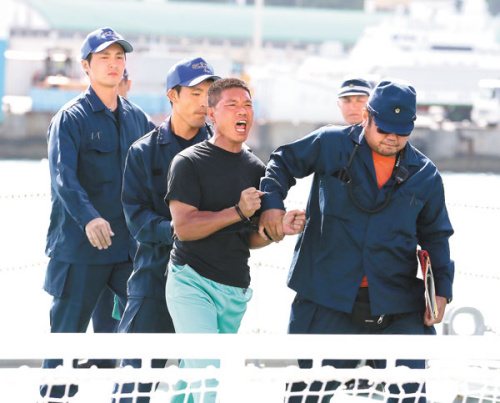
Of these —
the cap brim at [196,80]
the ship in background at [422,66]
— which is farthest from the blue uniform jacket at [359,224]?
the ship in background at [422,66]

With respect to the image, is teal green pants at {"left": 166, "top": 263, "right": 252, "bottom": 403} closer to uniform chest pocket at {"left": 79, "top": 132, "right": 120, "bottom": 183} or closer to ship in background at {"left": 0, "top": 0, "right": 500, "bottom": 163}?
uniform chest pocket at {"left": 79, "top": 132, "right": 120, "bottom": 183}

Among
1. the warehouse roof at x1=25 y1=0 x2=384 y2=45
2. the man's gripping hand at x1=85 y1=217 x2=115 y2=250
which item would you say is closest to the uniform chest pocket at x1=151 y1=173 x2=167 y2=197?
the man's gripping hand at x1=85 y1=217 x2=115 y2=250

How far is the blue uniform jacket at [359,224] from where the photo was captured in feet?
12.4

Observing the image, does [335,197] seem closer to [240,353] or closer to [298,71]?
[240,353]

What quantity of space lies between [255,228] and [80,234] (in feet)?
4.03

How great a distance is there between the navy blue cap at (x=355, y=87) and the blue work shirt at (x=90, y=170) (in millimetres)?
1663

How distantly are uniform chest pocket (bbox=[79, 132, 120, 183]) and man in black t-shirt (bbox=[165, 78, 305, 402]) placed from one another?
0.98 metres

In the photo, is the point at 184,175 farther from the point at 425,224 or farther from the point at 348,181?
the point at 425,224

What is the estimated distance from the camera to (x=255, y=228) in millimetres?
3770

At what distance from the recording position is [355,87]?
5.88 m

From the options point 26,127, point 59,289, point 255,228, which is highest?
point 255,228

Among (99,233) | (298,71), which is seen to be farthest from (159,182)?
(298,71)

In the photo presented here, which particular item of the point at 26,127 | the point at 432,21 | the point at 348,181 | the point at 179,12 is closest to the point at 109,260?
the point at 348,181

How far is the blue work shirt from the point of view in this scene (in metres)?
4.57
